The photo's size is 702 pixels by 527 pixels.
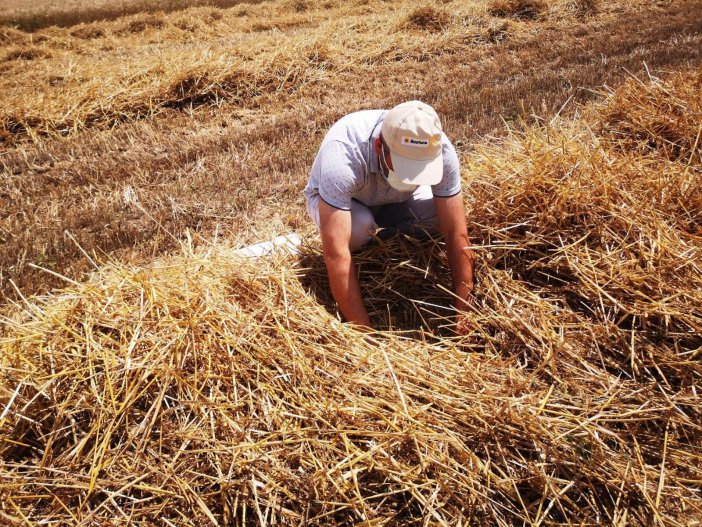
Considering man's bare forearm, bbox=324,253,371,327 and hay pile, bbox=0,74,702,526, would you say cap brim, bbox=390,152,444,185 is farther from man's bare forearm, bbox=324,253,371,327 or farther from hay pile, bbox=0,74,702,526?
hay pile, bbox=0,74,702,526

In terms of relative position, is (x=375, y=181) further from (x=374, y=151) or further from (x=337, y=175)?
(x=337, y=175)

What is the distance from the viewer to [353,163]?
2125 mm

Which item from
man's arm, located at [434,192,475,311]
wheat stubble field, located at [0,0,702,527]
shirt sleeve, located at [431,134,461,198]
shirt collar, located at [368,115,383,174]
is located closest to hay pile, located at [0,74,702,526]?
wheat stubble field, located at [0,0,702,527]

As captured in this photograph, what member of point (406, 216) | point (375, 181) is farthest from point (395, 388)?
point (406, 216)

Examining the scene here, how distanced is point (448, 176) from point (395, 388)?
0.93m

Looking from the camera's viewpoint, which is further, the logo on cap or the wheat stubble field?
the logo on cap

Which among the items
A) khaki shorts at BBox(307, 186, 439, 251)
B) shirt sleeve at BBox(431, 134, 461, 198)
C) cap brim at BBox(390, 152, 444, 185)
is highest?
cap brim at BBox(390, 152, 444, 185)

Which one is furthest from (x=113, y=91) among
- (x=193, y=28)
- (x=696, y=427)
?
(x=696, y=427)

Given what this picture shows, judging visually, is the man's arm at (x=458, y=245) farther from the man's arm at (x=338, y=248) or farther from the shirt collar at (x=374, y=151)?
the man's arm at (x=338, y=248)

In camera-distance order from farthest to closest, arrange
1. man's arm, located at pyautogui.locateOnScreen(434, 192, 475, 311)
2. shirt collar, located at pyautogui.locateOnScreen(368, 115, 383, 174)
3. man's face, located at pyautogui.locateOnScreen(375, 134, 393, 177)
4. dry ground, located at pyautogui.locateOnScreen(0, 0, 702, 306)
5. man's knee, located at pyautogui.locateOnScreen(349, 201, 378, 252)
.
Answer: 1. dry ground, located at pyautogui.locateOnScreen(0, 0, 702, 306)
2. man's knee, located at pyautogui.locateOnScreen(349, 201, 378, 252)
3. man's arm, located at pyautogui.locateOnScreen(434, 192, 475, 311)
4. shirt collar, located at pyautogui.locateOnScreen(368, 115, 383, 174)
5. man's face, located at pyautogui.locateOnScreen(375, 134, 393, 177)

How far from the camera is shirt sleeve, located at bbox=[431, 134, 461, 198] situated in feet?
7.00

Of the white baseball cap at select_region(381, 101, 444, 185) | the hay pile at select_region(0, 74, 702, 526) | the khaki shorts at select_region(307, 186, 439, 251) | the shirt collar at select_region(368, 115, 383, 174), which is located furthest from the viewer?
the khaki shorts at select_region(307, 186, 439, 251)

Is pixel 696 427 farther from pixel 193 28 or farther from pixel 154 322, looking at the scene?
pixel 193 28

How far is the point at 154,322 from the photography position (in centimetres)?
196
